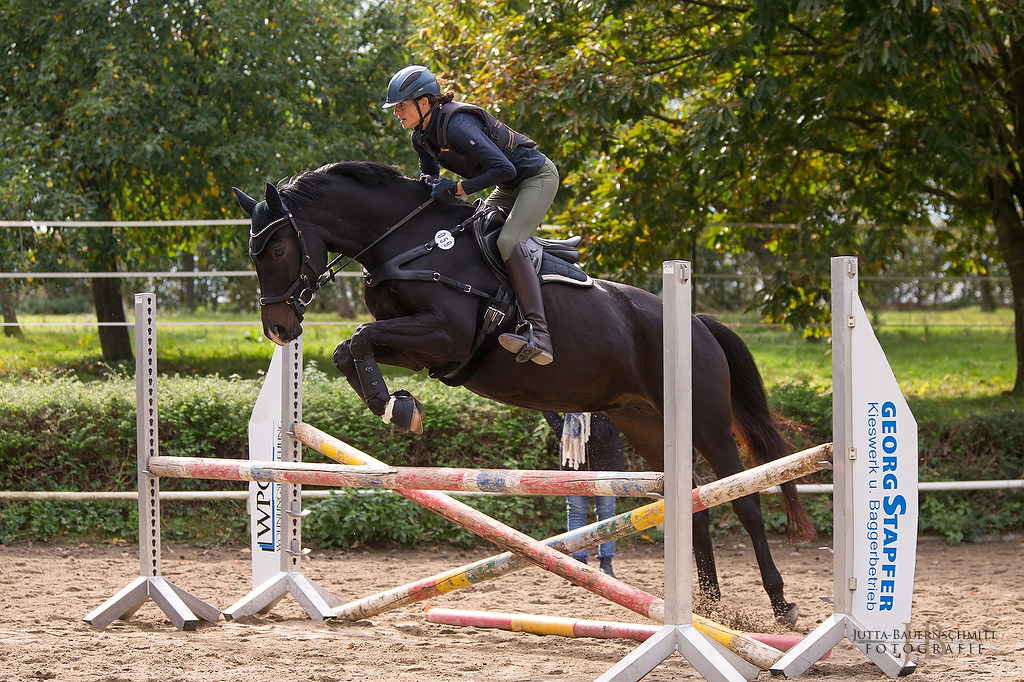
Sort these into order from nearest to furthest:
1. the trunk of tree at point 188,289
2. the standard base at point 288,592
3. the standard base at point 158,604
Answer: the standard base at point 158,604 → the standard base at point 288,592 → the trunk of tree at point 188,289

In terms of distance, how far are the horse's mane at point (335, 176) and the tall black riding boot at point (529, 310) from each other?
0.61m

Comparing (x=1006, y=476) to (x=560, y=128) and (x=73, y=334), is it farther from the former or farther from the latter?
(x=73, y=334)

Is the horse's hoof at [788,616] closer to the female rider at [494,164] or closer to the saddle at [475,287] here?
the female rider at [494,164]

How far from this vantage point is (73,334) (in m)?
13.7

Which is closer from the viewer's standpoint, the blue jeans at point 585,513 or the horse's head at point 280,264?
the horse's head at point 280,264

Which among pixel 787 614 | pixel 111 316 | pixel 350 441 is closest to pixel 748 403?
pixel 787 614

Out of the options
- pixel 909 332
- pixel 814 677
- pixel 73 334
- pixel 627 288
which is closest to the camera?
pixel 814 677

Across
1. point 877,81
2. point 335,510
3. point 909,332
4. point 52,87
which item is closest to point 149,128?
point 52,87

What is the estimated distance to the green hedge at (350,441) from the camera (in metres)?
6.29

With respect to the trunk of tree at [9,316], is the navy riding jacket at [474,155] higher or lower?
higher

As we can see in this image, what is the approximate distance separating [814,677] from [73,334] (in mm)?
12892

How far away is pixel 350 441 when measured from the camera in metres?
6.54

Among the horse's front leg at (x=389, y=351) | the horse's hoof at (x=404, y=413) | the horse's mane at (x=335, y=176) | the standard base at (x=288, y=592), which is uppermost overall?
the horse's mane at (x=335, y=176)

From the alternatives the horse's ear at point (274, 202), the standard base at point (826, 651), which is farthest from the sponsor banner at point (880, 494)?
the horse's ear at point (274, 202)
